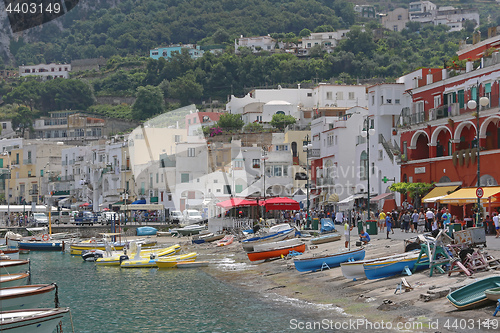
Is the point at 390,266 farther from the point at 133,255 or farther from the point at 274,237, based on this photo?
the point at 133,255

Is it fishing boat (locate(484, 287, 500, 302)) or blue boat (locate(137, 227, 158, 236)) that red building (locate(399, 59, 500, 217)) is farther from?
blue boat (locate(137, 227, 158, 236))

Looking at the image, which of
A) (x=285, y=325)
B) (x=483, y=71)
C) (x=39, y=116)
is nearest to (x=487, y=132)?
(x=483, y=71)

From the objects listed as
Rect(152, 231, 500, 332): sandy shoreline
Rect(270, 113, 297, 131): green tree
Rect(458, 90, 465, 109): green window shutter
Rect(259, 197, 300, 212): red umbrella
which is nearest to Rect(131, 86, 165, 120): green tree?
Rect(270, 113, 297, 131): green tree

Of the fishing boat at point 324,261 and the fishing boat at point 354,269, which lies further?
the fishing boat at point 324,261

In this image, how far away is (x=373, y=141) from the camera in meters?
59.0

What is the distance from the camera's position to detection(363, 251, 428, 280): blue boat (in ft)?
82.4

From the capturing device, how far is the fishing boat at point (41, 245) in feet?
196

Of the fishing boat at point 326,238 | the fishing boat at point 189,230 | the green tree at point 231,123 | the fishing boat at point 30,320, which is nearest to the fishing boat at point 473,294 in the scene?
the fishing boat at point 30,320

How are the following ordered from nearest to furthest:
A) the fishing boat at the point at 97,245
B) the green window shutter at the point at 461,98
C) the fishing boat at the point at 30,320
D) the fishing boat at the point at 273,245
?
1. the fishing boat at the point at 30,320
2. the fishing boat at the point at 273,245
3. the green window shutter at the point at 461,98
4. the fishing boat at the point at 97,245

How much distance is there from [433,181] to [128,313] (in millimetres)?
28864

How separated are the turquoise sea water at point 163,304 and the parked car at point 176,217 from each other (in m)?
32.4

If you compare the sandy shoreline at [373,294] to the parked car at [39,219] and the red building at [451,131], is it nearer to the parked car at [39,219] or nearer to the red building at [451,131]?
the red building at [451,131]

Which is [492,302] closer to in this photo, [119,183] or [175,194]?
[175,194]

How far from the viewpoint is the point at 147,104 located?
15988cm
